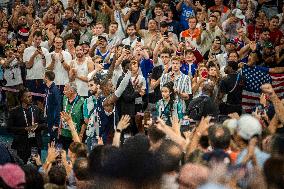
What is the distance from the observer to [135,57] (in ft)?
54.3

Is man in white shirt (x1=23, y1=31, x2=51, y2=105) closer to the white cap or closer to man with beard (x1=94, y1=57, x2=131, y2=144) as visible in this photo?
man with beard (x1=94, y1=57, x2=131, y2=144)

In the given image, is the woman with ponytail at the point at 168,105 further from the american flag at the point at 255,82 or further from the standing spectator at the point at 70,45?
the standing spectator at the point at 70,45

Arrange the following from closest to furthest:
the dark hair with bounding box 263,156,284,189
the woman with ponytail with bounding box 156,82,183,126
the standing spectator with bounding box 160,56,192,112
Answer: the dark hair with bounding box 263,156,284,189 → the woman with ponytail with bounding box 156,82,183,126 → the standing spectator with bounding box 160,56,192,112

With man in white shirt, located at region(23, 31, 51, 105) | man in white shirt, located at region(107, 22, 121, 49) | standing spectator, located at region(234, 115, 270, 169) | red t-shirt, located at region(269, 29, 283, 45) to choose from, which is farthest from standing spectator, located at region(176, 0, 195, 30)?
standing spectator, located at region(234, 115, 270, 169)

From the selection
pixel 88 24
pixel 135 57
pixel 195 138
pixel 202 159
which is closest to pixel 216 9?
pixel 88 24

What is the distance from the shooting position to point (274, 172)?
706 cm

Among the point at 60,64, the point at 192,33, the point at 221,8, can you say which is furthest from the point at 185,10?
the point at 60,64

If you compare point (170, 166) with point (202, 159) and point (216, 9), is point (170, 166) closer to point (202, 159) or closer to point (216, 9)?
point (202, 159)

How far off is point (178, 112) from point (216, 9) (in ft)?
19.9

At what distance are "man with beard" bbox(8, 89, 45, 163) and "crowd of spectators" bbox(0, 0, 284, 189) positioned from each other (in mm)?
17

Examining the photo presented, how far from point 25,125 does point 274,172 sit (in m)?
7.61

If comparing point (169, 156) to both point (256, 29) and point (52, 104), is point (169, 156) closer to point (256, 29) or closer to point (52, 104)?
point (52, 104)

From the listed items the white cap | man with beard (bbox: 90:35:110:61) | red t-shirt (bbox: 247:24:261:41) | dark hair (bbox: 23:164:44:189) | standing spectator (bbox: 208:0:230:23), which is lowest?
dark hair (bbox: 23:164:44:189)

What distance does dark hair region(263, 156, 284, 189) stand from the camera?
6.99 m
